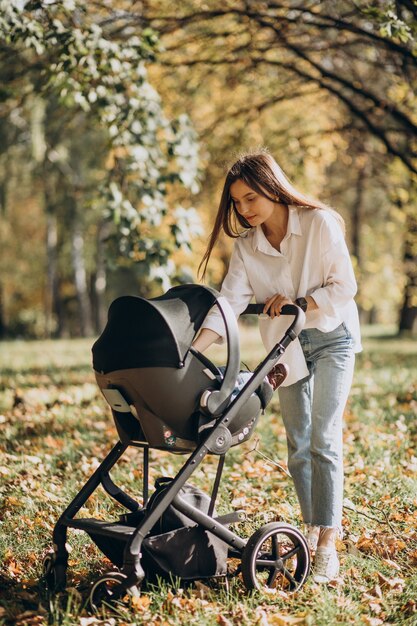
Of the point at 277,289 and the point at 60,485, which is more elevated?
the point at 277,289

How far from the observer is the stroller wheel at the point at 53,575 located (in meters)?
3.19

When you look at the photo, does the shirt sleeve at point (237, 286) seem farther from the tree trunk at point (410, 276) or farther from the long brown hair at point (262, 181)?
the tree trunk at point (410, 276)

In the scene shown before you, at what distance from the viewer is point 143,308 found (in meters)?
2.93

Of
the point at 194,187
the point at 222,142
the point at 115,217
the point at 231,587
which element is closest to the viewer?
the point at 231,587

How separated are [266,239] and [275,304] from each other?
0.38 metres

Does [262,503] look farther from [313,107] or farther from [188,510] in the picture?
[313,107]

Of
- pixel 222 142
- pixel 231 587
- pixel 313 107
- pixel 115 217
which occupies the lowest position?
pixel 231 587

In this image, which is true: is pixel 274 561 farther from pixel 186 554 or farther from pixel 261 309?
pixel 261 309

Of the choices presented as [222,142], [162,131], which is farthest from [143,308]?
[222,142]

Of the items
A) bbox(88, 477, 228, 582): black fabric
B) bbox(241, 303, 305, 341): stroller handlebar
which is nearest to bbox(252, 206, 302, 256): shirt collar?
bbox(241, 303, 305, 341): stroller handlebar

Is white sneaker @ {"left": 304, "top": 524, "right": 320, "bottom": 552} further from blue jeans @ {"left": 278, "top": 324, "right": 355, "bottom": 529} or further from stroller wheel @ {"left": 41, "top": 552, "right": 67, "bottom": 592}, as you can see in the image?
stroller wheel @ {"left": 41, "top": 552, "right": 67, "bottom": 592}

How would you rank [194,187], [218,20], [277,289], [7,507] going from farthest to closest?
[218,20], [194,187], [7,507], [277,289]

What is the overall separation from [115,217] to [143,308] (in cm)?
390

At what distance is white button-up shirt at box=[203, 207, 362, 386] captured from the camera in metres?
3.36
